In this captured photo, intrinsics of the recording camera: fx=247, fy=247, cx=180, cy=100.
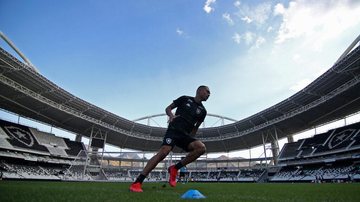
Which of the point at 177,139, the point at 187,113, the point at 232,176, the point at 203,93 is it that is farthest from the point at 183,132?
the point at 232,176

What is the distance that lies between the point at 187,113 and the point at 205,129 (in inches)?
1809

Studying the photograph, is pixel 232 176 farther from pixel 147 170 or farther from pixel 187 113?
pixel 147 170

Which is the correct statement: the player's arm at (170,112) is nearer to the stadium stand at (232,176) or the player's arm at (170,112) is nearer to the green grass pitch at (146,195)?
the green grass pitch at (146,195)

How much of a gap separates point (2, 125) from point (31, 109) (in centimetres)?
407

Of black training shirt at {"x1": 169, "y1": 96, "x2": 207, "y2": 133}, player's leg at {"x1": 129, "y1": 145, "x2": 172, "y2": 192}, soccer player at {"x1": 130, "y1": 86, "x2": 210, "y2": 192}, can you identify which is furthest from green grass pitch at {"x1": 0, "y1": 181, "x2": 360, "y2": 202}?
black training shirt at {"x1": 169, "y1": 96, "x2": 207, "y2": 133}

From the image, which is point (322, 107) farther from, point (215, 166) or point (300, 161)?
point (215, 166)

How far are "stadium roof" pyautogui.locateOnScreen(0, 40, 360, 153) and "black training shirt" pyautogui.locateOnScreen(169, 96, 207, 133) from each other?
1034 inches

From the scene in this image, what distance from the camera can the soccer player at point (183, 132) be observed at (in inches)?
172

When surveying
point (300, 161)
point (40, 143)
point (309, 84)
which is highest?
point (309, 84)

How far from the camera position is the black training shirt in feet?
15.1

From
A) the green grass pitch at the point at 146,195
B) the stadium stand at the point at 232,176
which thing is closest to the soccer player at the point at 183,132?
the green grass pitch at the point at 146,195

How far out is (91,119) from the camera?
4019 cm

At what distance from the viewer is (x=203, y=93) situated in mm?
4852

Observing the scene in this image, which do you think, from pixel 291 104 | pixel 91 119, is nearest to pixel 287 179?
pixel 291 104
